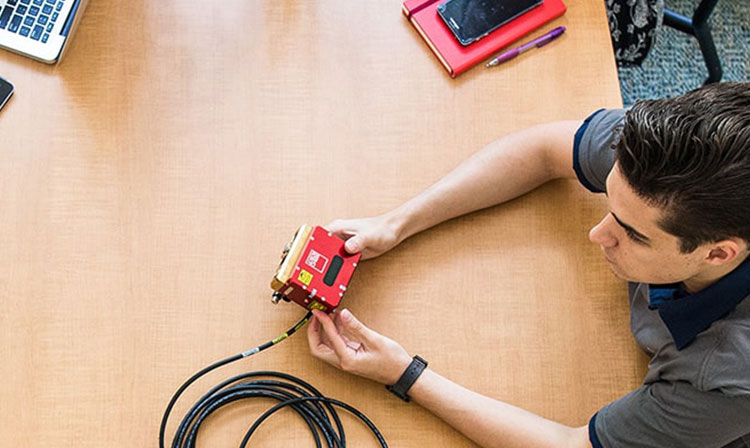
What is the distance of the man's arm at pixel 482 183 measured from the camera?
1.13 metres

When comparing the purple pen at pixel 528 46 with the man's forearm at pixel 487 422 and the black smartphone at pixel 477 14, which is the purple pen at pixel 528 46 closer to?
the black smartphone at pixel 477 14

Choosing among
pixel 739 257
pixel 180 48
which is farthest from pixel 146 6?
pixel 739 257

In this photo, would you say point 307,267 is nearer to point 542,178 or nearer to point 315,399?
point 315,399

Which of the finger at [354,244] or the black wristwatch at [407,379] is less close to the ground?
the finger at [354,244]

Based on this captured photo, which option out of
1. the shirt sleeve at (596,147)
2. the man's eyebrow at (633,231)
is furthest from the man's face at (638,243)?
the shirt sleeve at (596,147)

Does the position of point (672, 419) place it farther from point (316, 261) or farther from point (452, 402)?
point (316, 261)

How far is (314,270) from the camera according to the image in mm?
1067

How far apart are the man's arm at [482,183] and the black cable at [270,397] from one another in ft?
0.57

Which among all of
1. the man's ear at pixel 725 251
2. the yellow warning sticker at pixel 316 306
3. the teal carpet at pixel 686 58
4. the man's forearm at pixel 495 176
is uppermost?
the yellow warning sticker at pixel 316 306

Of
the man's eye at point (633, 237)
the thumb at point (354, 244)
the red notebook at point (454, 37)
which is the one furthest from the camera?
the red notebook at point (454, 37)

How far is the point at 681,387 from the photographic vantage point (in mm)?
989

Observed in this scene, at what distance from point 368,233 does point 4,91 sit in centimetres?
56

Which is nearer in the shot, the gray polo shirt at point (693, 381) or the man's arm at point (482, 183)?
the gray polo shirt at point (693, 381)

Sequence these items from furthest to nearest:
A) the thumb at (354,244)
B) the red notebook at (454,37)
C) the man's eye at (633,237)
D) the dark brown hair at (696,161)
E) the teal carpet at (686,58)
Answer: the teal carpet at (686,58) → the red notebook at (454,37) → the thumb at (354,244) → the man's eye at (633,237) → the dark brown hair at (696,161)
